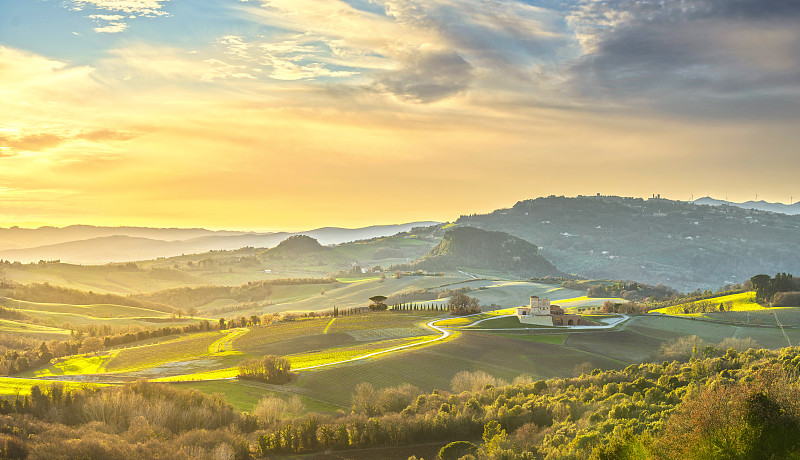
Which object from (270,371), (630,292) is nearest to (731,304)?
(630,292)

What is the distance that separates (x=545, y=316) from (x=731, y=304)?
4354 cm

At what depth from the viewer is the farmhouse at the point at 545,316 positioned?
103 meters

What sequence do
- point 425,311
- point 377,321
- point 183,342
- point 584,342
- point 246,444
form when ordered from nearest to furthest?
point 246,444 < point 584,342 < point 183,342 < point 377,321 < point 425,311

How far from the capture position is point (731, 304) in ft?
379

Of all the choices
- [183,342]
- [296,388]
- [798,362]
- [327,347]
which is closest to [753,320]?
[798,362]

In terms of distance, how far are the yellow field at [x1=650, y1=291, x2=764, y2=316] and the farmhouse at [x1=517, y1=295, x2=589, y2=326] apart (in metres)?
25.5

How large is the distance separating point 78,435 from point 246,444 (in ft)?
39.0

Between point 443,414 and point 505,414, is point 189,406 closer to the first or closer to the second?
point 443,414

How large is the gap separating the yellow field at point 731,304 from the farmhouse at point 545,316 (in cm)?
2550

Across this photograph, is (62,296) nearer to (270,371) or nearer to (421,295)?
(421,295)

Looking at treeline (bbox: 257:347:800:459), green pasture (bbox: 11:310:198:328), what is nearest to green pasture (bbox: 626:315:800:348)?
treeline (bbox: 257:347:800:459)

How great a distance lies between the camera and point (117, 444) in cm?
3734

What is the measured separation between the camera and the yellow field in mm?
109500

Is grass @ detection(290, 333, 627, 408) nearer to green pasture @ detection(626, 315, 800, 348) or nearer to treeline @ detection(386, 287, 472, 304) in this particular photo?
green pasture @ detection(626, 315, 800, 348)
